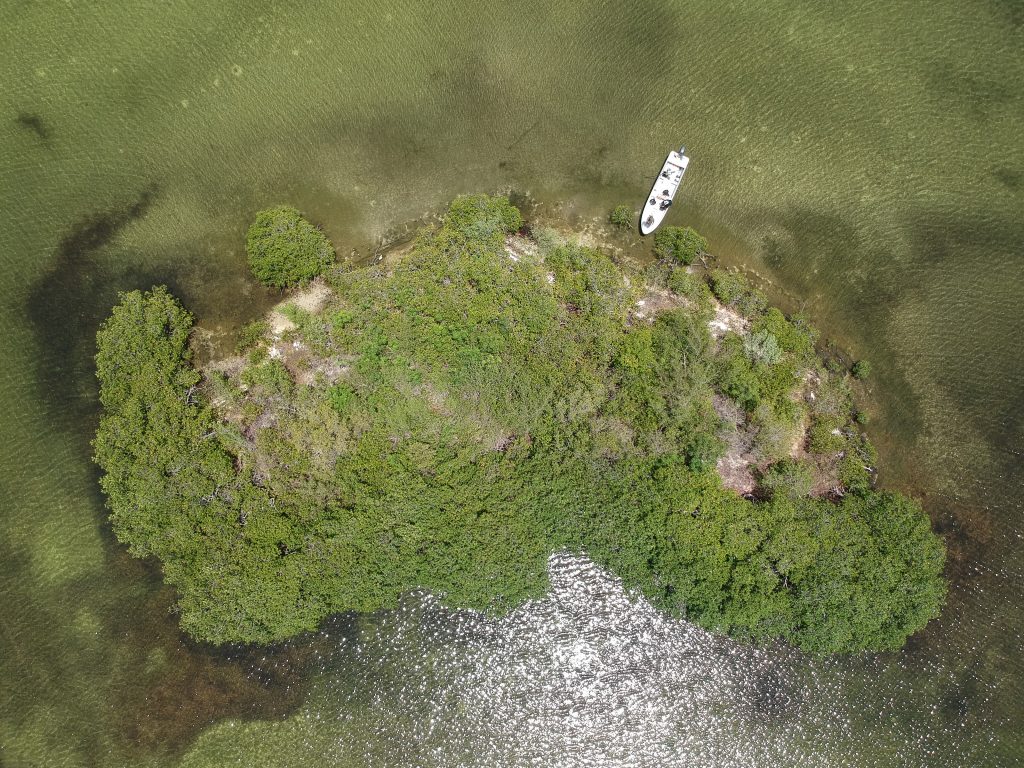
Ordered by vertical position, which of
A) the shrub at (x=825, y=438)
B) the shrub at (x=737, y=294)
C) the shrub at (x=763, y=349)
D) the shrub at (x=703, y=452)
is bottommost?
the shrub at (x=825, y=438)

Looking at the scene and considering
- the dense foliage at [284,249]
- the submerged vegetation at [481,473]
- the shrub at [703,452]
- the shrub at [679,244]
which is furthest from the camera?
the shrub at [679,244]

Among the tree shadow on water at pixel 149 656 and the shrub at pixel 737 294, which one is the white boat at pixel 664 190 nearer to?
the shrub at pixel 737 294

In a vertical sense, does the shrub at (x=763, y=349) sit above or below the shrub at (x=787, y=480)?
above

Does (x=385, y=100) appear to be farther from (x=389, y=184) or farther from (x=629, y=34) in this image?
(x=629, y=34)

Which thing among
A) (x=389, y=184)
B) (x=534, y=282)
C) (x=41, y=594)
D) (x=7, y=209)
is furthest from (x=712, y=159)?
(x=41, y=594)

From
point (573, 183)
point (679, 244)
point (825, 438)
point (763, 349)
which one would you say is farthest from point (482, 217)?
point (825, 438)

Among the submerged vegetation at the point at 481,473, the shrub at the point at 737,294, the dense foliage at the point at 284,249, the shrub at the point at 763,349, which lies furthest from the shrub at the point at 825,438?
the dense foliage at the point at 284,249

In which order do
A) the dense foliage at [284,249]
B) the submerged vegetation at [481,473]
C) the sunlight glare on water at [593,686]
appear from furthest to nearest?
the sunlight glare on water at [593,686]
the dense foliage at [284,249]
the submerged vegetation at [481,473]
